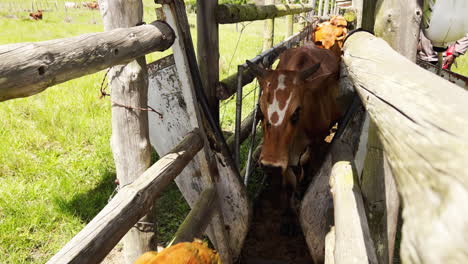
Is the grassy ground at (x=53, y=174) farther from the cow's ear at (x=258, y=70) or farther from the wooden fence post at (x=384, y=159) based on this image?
the wooden fence post at (x=384, y=159)

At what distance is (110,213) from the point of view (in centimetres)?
158

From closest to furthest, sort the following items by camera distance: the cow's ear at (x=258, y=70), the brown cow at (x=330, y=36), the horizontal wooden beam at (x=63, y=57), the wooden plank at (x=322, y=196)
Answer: the horizontal wooden beam at (x=63, y=57)
the wooden plank at (x=322, y=196)
the cow's ear at (x=258, y=70)
the brown cow at (x=330, y=36)

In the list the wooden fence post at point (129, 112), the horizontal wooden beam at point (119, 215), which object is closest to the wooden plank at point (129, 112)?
the wooden fence post at point (129, 112)

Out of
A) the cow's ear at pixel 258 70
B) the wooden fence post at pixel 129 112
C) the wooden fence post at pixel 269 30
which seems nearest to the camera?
the wooden fence post at pixel 129 112

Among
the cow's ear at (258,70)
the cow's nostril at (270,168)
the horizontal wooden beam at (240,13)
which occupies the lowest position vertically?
the cow's nostril at (270,168)

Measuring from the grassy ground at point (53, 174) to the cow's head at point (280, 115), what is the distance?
91cm

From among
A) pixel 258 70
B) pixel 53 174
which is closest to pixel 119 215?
pixel 258 70

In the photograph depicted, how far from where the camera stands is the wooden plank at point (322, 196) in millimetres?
2480

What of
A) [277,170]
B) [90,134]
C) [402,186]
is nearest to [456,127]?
[402,186]

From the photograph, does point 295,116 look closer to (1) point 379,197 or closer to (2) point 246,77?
(2) point 246,77

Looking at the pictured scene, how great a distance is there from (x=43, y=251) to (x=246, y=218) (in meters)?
1.71

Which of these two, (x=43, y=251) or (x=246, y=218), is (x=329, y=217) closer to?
(x=246, y=218)

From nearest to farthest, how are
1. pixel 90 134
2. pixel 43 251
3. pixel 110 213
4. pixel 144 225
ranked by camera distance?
pixel 110 213 → pixel 144 225 → pixel 43 251 → pixel 90 134

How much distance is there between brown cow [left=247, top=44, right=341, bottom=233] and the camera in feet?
9.65
